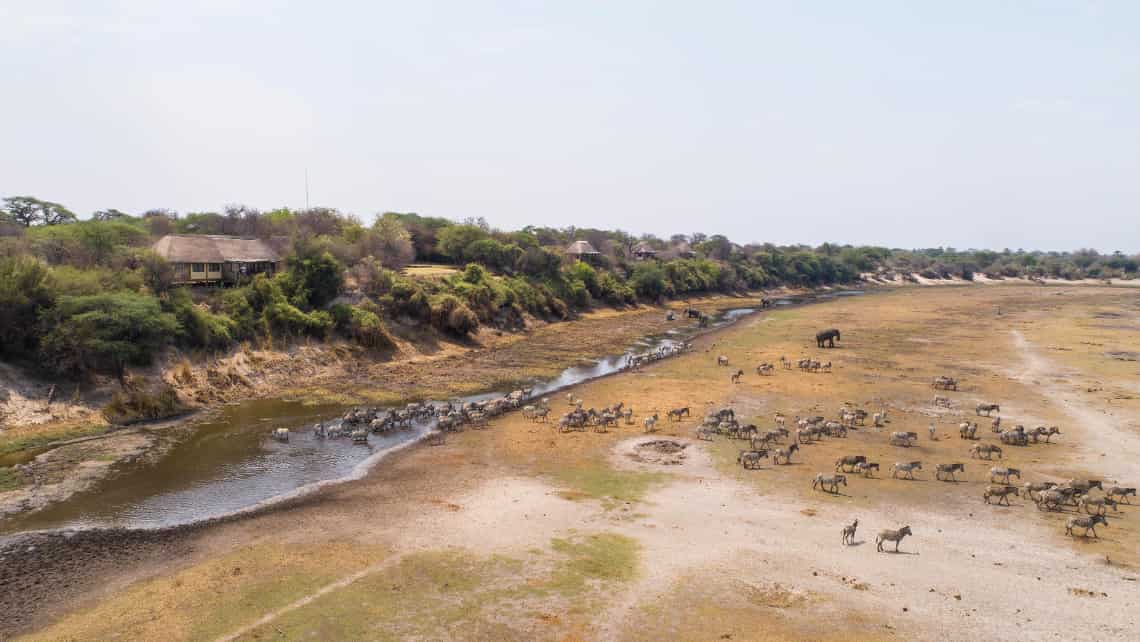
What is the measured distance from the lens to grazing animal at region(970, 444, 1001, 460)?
92.4 ft

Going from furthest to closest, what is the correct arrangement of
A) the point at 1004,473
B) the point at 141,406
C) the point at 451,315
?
the point at 451,315 < the point at 141,406 < the point at 1004,473

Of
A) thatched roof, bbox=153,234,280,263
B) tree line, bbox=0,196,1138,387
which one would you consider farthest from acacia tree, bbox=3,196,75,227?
thatched roof, bbox=153,234,280,263

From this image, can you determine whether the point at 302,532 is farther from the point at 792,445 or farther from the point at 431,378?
the point at 431,378

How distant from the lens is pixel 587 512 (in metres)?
22.7

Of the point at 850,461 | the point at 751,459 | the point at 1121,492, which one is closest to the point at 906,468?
the point at 850,461

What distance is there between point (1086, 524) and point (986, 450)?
27.6 ft

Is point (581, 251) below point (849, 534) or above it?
above

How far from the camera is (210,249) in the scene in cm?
5128

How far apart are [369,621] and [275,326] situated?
3741 centimetres

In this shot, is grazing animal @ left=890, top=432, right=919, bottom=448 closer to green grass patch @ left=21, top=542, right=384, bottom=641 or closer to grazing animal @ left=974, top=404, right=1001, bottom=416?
grazing animal @ left=974, top=404, right=1001, bottom=416

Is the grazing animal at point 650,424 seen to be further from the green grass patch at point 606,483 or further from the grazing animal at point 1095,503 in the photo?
the grazing animal at point 1095,503

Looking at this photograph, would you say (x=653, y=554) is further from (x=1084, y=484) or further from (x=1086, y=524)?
(x=1084, y=484)

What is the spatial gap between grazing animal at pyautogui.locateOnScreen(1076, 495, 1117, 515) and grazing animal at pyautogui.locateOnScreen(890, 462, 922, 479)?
5258mm

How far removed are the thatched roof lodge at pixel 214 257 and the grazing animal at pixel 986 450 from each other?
1993 inches
